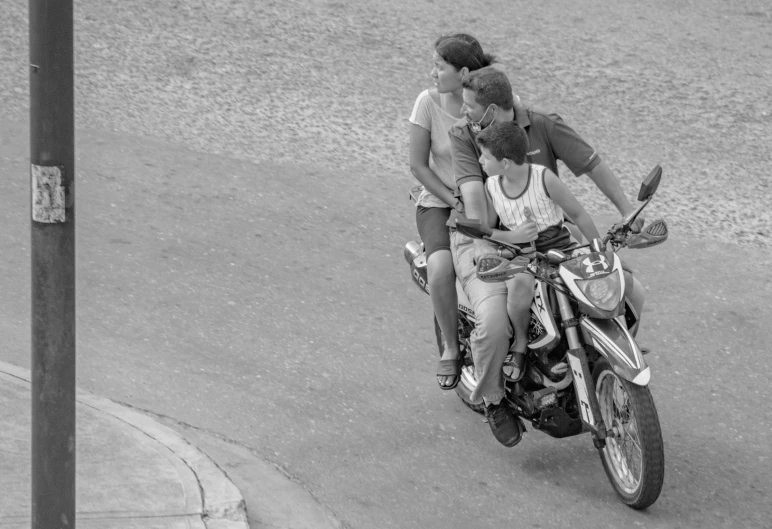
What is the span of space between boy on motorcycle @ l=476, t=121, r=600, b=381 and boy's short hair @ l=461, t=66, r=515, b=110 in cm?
16

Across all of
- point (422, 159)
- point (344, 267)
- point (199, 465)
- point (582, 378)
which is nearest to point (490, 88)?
point (422, 159)

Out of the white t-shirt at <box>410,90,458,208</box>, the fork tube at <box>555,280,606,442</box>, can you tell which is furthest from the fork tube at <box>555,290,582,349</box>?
the white t-shirt at <box>410,90,458,208</box>

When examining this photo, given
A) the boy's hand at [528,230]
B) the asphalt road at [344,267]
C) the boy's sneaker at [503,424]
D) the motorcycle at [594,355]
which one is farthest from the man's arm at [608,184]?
the asphalt road at [344,267]

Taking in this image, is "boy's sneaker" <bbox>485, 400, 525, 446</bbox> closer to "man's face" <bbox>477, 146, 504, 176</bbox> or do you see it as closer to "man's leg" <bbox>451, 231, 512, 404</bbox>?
"man's leg" <bbox>451, 231, 512, 404</bbox>

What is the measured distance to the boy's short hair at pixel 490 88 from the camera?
17.5 feet

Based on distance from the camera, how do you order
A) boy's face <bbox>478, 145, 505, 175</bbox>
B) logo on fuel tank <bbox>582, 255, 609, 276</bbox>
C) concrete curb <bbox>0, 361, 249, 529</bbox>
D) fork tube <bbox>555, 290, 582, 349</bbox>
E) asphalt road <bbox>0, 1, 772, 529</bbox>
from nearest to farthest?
1. concrete curb <bbox>0, 361, 249, 529</bbox>
2. logo on fuel tank <bbox>582, 255, 609, 276</bbox>
3. fork tube <bbox>555, 290, 582, 349</bbox>
4. boy's face <bbox>478, 145, 505, 175</bbox>
5. asphalt road <bbox>0, 1, 772, 529</bbox>

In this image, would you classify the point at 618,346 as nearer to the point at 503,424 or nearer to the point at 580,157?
the point at 503,424

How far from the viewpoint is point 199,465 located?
16.9ft

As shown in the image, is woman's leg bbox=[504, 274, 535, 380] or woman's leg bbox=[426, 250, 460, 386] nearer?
woman's leg bbox=[504, 274, 535, 380]

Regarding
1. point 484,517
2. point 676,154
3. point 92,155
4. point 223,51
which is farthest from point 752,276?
point 223,51

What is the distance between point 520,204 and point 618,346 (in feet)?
2.81

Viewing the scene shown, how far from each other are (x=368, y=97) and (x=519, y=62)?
5.85ft

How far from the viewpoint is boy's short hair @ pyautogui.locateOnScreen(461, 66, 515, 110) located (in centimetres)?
533

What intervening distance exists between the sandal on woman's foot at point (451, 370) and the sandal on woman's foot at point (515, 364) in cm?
48
